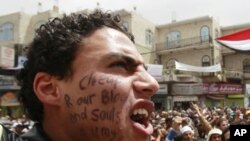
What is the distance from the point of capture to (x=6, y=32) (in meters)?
38.2

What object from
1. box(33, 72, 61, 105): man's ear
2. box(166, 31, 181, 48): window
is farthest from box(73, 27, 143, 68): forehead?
box(166, 31, 181, 48): window

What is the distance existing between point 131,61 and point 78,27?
24 cm

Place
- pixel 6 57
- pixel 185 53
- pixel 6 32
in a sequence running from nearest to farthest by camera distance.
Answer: pixel 6 57 → pixel 6 32 → pixel 185 53

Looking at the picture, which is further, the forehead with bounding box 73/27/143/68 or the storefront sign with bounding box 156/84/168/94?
the storefront sign with bounding box 156/84/168/94

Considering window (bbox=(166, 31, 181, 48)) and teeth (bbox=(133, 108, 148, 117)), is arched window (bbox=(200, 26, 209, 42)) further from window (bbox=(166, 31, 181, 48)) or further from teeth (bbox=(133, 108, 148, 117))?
teeth (bbox=(133, 108, 148, 117))

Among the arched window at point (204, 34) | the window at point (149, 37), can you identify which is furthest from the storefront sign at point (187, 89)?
the window at point (149, 37)

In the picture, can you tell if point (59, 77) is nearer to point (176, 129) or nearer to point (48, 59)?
point (48, 59)

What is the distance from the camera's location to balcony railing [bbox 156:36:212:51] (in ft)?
126

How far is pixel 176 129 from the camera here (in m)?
7.91

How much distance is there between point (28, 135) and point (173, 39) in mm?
39645

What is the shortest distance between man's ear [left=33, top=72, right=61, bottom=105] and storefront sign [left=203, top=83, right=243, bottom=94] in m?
31.8

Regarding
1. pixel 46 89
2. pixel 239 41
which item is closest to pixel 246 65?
pixel 239 41

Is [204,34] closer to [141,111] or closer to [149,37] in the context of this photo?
[149,37]

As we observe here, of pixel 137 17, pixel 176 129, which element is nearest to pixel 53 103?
pixel 176 129
